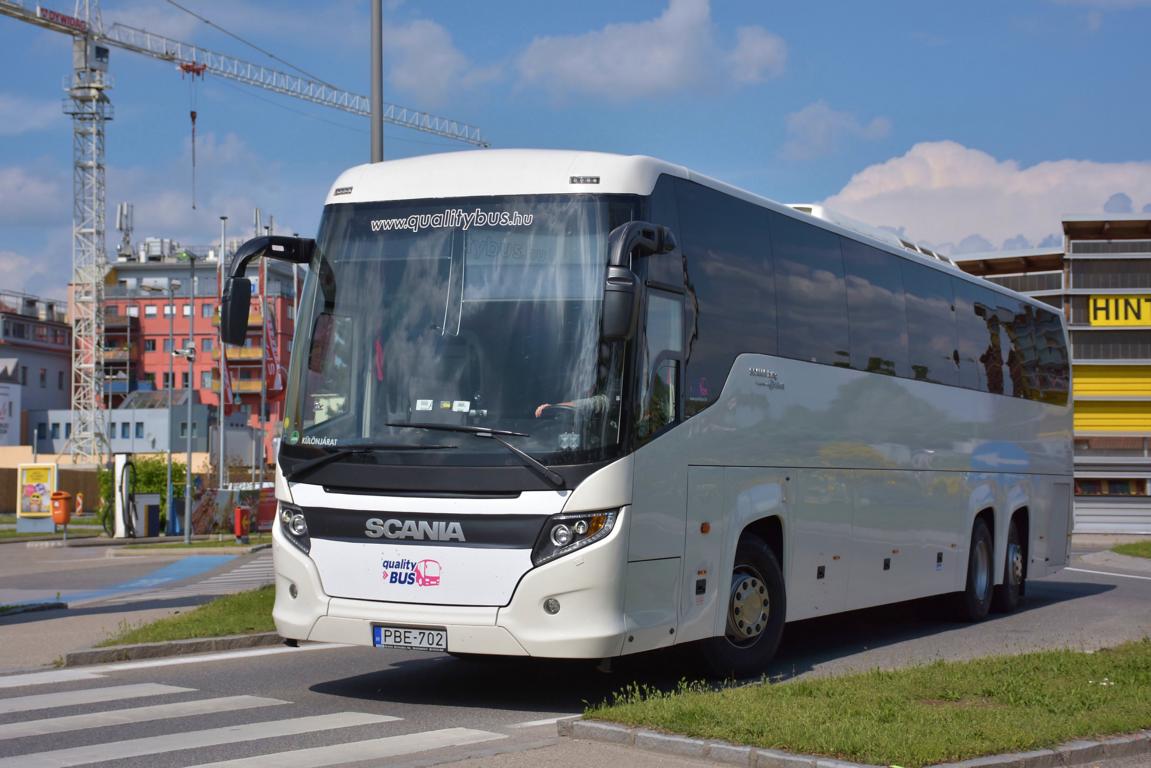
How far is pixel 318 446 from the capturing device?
10.1 m

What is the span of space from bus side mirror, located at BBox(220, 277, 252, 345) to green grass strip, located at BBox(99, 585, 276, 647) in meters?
4.14

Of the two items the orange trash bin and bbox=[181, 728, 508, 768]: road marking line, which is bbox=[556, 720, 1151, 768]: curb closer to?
bbox=[181, 728, 508, 768]: road marking line

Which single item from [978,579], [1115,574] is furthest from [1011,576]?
[1115,574]

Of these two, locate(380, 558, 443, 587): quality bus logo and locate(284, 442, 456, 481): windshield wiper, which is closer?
locate(380, 558, 443, 587): quality bus logo

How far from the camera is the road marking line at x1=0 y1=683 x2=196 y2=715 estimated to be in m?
9.95

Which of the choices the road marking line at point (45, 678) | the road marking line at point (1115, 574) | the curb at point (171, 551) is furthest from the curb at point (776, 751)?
the curb at point (171, 551)

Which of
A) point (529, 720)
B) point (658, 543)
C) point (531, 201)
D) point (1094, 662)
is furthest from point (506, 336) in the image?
point (1094, 662)

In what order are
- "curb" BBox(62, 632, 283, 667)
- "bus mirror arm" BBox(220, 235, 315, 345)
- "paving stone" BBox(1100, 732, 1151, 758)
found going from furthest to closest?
"curb" BBox(62, 632, 283, 667)
"bus mirror arm" BBox(220, 235, 315, 345)
"paving stone" BBox(1100, 732, 1151, 758)

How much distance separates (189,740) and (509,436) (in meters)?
2.67

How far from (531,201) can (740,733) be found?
402 cm

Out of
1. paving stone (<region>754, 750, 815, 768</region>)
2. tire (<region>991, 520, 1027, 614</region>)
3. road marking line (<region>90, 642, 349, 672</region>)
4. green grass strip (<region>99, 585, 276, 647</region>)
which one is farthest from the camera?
tire (<region>991, 520, 1027, 614</region>)

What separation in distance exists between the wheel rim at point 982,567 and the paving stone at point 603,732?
10078 mm

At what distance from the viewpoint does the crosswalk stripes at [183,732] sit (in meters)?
7.93

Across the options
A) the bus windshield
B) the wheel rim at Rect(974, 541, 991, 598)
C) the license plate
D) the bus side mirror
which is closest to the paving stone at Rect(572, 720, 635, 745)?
the license plate
